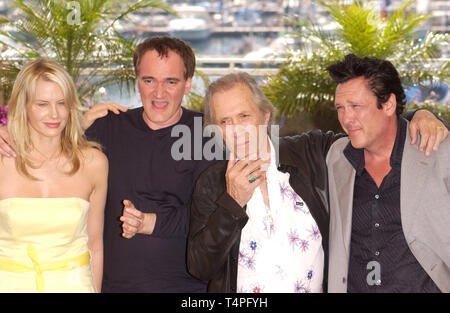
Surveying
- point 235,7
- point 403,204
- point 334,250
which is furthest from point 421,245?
point 235,7

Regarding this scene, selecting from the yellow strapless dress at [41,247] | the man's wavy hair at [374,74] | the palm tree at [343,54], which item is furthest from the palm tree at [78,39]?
the man's wavy hair at [374,74]

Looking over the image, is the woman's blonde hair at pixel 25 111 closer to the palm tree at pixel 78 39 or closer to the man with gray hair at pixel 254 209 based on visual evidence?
the man with gray hair at pixel 254 209

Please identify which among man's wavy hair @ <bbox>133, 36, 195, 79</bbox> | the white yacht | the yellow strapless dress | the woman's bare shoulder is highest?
the white yacht

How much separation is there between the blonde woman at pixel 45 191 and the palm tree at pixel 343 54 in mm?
3451

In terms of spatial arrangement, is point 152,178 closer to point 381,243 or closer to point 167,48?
point 167,48

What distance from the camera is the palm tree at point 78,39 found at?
4.80m

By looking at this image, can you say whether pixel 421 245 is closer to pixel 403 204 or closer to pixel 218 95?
pixel 403 204

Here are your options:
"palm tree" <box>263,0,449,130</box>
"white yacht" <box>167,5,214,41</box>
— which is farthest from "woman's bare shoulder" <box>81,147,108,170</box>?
"white yacht" <box>167,5,214,41</box>

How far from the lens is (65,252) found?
2.21 metres

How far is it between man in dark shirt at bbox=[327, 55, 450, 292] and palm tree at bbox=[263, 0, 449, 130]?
313 centimetres

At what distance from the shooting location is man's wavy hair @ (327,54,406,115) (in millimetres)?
2260

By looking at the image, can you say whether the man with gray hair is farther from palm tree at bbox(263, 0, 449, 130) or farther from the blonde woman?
palm tree at bbox(263, 0, 449, 130)
